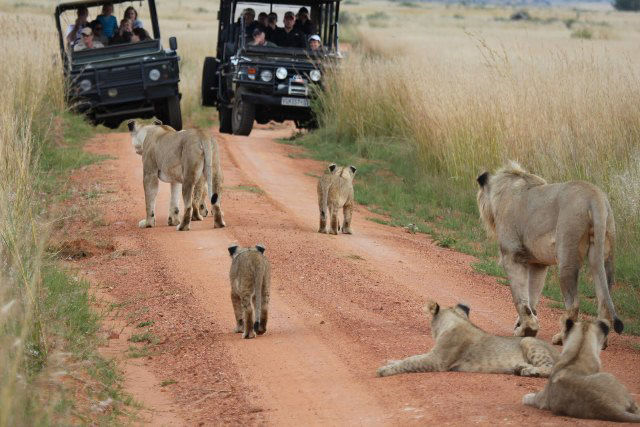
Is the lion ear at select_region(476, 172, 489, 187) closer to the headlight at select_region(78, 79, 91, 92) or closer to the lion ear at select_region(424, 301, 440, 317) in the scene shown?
the lion ear at select_region(424, 301, 440, 317)

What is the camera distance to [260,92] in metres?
18.3

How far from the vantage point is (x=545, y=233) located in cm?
724

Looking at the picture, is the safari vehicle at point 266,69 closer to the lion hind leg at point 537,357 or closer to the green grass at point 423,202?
the green grass at point 423,202

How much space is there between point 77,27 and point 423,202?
7280 millimetres

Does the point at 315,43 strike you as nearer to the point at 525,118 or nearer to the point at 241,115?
the point at 241,115

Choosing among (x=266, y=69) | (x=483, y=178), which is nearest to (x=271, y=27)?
(x=266, y=69)

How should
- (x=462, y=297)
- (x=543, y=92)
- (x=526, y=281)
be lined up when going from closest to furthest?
(x=526, y=281), (x=462, y=297), (x=543, y=92)

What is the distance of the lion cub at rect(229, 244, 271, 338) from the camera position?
7289 mm

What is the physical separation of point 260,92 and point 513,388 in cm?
1279

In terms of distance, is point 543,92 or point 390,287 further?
point 543,92

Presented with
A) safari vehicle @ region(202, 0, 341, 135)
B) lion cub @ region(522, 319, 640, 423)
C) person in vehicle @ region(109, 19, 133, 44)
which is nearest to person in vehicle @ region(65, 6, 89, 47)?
person in vehicle @ region(109, 19, 133, 44)

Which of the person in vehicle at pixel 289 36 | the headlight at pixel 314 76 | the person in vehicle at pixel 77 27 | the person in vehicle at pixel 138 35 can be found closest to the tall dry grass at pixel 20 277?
the person in vehicle at pixel 77 27

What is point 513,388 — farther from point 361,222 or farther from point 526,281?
point 361,222

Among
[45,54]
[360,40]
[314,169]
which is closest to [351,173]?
[314,169]
